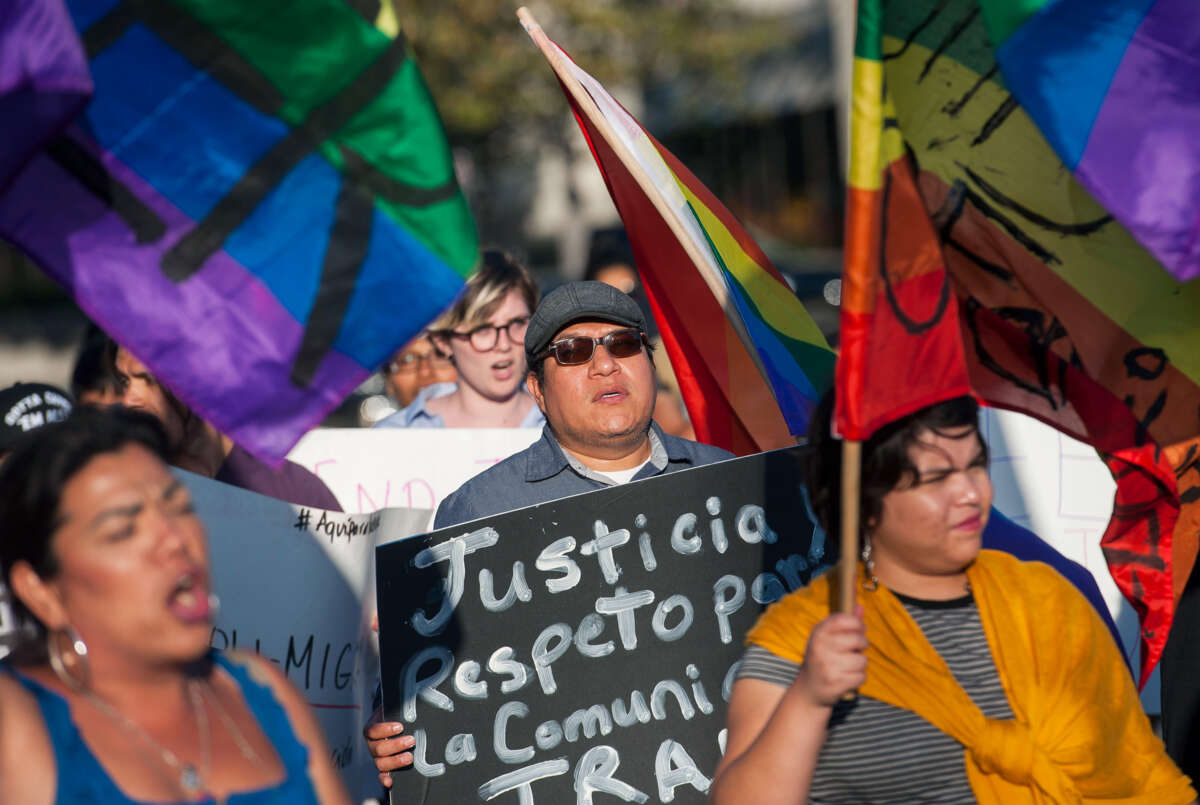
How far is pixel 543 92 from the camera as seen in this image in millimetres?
21812

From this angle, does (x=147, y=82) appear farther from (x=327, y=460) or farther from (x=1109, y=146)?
(x=327, y=460)

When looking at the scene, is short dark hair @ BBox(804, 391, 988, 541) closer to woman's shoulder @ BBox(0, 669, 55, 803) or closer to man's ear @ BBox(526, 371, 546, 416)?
man's ear @ BBox(526, 371, 546, 416)

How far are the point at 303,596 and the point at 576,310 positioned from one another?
100 cm

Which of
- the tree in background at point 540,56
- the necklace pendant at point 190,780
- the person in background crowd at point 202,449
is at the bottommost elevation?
the necklace pendant at point 190,780

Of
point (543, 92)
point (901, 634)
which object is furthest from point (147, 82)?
point (543, 92)

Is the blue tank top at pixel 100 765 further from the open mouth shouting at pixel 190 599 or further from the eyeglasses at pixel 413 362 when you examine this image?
the eyeglasses at pixel 413 362

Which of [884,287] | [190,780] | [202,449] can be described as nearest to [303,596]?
[202,449]

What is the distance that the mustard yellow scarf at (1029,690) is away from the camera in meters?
2.58

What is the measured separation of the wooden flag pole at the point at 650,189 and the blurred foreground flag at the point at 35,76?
5.64ft

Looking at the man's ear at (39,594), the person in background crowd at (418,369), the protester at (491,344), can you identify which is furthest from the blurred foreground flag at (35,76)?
the person in background crowd at (418,369)

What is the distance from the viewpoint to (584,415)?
148 inches

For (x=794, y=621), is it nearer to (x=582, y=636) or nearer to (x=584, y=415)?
(x=582, y=636)

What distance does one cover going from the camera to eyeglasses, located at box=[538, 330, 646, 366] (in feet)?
12.5

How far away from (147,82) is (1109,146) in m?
1.77
